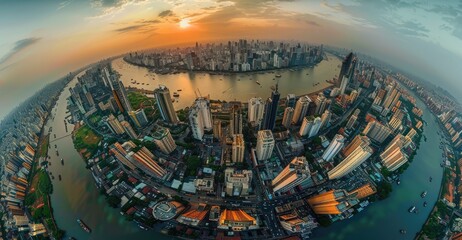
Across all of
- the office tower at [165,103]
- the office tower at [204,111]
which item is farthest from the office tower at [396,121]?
the office tower at [165,103]

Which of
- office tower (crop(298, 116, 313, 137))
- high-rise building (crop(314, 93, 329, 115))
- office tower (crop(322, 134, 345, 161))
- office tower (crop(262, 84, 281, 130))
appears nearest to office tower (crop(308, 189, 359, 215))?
office tower (crop(322, 134, 345, 161))

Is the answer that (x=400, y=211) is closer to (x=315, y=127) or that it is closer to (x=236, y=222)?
(x=315, y=127)

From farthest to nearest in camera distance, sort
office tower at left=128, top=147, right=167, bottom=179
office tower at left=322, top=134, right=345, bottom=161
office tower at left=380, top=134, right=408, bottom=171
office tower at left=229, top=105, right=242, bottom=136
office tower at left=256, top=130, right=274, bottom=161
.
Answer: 1. office tower at left=229, top=105, right=242, bottom=136
2. office tower at left=380, top=134, right=408, bottom=171
3. office tower at left=322, top=134, right=345, bottom=161
4. office tower at left=256, top=130, right=274, bottom=161
5. office tower at left=128, top=147, right=167, bottom=179

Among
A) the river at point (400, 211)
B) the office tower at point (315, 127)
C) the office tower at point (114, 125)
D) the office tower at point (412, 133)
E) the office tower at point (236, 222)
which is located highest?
the office tower at point (114, 125)

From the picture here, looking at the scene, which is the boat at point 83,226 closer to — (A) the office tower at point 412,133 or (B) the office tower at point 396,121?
(B) the office tower at point 396,121

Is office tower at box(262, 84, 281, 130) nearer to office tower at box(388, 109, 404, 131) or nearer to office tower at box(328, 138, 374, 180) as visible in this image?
office tower at box(328, 138, 374, 180)
